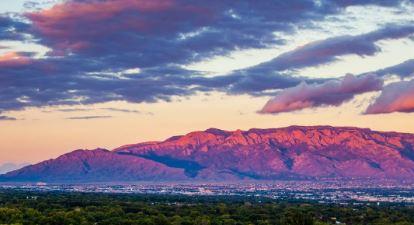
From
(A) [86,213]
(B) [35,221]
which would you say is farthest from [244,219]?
(B) [35,221]


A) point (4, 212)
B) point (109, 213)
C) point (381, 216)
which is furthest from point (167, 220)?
point (381, 216)

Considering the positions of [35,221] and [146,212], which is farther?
[146,212]

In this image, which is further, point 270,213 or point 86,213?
point 270,213

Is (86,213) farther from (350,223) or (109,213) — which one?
(350,223)

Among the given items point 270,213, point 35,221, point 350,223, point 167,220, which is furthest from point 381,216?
point 35,221

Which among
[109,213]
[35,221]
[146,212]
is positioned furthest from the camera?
[146,212]

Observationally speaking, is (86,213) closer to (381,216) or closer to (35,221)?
(35,221)

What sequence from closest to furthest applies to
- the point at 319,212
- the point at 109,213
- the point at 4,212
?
the point at 4,212 → the point at 109,213 → the point at 319,212

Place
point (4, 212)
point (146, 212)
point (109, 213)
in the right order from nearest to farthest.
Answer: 1. point (4, 212)
2. point (109, 213)
3. point (146, 212)

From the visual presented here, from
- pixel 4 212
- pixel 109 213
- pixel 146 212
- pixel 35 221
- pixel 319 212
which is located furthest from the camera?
pixel 319 212
